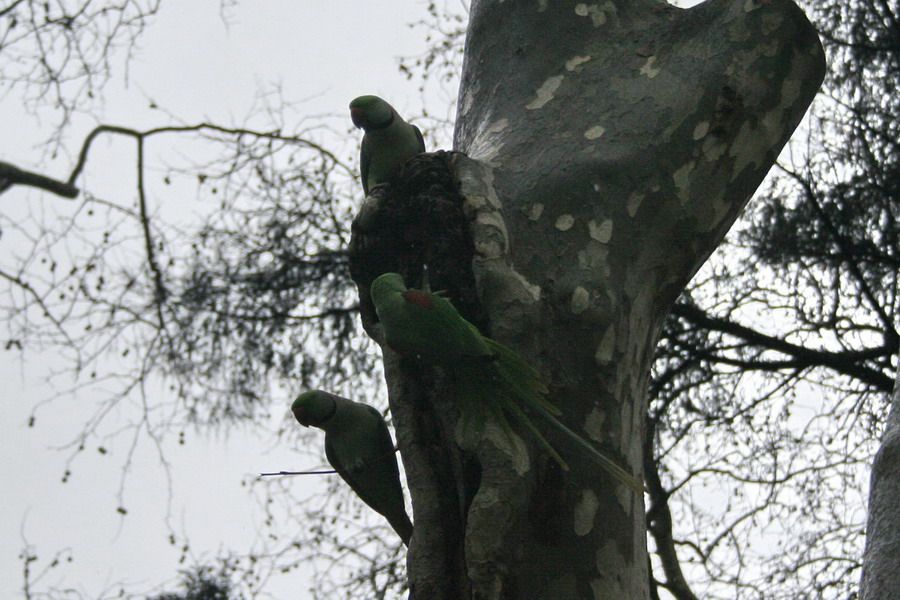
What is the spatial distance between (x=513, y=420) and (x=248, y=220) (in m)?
2.51

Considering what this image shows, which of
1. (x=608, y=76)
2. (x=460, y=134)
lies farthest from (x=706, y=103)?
(x=460, y=134)

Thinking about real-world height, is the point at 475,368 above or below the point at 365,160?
below

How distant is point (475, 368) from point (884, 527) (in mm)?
788

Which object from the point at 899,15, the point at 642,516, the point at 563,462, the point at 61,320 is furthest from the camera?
the point at 899,15

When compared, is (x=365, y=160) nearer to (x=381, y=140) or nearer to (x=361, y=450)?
(x=381, y=140)

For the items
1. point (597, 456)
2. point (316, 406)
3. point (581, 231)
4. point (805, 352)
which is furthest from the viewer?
point (805, 352)

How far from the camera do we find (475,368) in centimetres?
130

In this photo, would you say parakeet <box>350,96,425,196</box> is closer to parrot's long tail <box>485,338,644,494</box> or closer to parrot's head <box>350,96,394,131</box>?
parrot's head <box>350,96,394,131</box>

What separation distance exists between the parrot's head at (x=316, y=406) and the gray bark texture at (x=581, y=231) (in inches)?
6.4

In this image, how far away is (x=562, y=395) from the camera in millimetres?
1367

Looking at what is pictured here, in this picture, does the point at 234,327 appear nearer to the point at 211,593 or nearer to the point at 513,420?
the point at 211,593

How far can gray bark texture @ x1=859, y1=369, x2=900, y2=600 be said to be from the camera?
5.20ft

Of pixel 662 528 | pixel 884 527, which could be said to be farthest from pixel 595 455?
pixel 662 528

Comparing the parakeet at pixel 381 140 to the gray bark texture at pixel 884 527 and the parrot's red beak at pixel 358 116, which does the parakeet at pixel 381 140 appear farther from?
the gray bark texture at pixel 884 527
